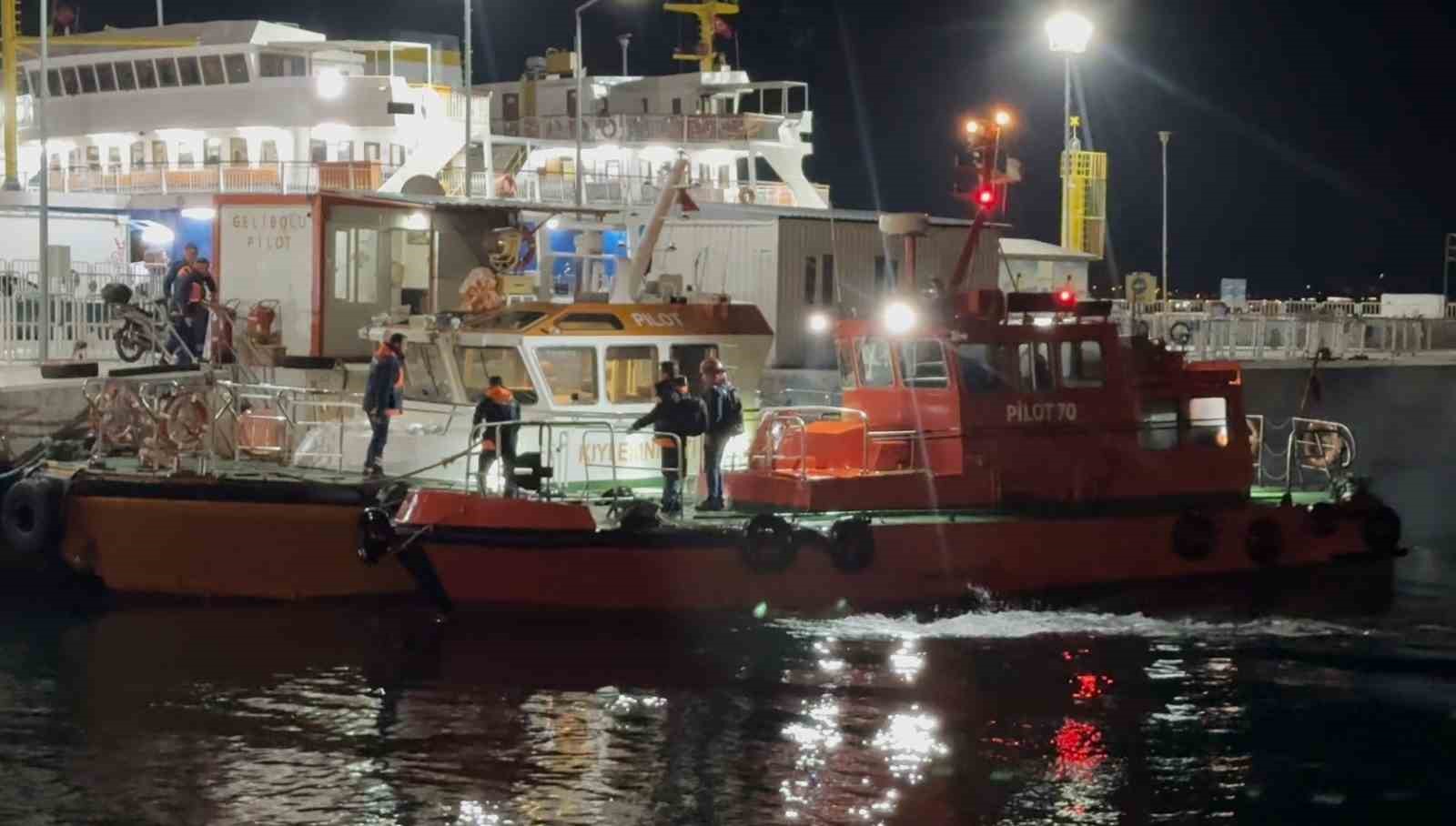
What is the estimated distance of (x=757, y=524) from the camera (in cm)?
1612

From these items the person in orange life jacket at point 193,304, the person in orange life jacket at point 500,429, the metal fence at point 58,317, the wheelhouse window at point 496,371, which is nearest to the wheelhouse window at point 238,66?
the metal fence at point 58,317

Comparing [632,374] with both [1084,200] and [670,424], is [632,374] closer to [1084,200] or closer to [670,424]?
[670,424]

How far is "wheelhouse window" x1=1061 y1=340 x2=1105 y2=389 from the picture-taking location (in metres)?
18.0

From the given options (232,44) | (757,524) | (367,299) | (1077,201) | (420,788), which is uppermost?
(232,44)

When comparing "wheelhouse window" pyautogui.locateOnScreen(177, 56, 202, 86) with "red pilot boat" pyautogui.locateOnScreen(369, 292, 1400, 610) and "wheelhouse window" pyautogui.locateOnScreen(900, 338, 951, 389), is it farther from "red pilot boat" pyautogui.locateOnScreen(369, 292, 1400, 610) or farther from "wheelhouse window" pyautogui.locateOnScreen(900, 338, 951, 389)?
"wheelhouse window" pyautogui.locateOnScreen(900, 338, 951, 389)

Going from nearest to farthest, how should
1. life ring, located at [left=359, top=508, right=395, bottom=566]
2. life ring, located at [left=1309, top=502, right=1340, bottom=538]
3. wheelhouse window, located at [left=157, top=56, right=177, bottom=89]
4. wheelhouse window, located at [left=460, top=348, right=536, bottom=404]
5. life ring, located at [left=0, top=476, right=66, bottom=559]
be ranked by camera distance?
life ring, located at [left=359, top=508, right=395, bottom=566]
life ring, located at [left=0, top=476, right=66, bottom=559]
wheelhouse window, located at [left=460, top=348, right=536, bottom=404]
life ring, located at [left=1309, top=502, right=1340, bottom=538]
wheelhouse window, located at [left=157, top=56, right=177, bottom=89]

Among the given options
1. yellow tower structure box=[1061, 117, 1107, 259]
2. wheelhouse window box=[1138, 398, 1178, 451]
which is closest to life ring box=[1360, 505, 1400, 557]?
wheelhouse window box=[1138, 398, 1178, 451]

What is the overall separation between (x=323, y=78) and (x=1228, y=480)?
1119 inches

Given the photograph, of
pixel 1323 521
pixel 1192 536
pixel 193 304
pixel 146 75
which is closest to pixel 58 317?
pixel 193 304

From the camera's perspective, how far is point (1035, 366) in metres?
17.8

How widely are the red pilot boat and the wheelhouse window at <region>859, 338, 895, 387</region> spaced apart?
18mm

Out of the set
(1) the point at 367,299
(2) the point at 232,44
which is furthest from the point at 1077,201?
(1) the point at 367,299

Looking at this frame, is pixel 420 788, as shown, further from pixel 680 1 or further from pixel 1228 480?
pixel 680 1

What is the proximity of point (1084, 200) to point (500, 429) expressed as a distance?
3401cm
